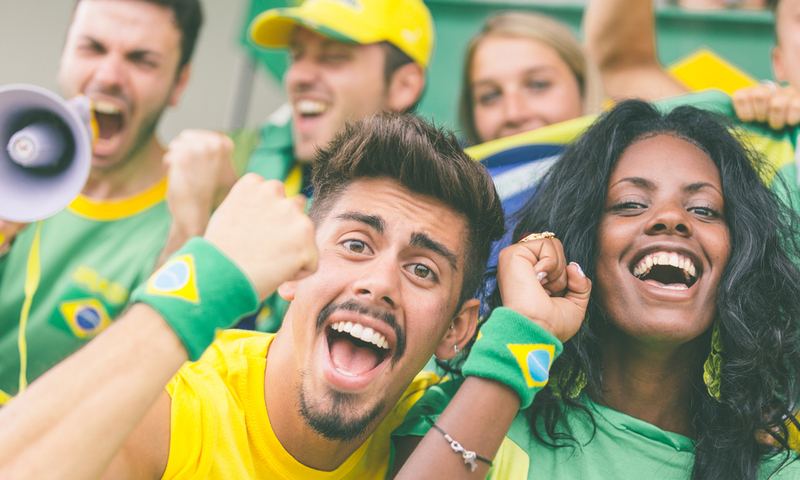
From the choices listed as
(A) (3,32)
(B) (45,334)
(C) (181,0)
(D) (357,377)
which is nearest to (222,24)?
(A) (3,32)

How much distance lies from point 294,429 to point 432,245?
515mm

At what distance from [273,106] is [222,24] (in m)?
0.60

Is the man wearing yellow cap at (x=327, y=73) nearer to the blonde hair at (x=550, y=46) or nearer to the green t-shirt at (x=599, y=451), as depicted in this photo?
the blonde hair at (x=550, y=46)

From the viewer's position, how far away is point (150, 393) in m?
1.08

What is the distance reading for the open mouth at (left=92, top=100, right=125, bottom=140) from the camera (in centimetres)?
277

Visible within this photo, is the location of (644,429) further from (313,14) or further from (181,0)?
(181,0)

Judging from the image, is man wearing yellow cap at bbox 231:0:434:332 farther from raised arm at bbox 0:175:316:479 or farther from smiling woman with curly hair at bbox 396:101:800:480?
raised arm at bbox 0:175:316:479

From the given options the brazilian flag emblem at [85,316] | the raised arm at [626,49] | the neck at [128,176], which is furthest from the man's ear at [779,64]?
the brazilian flag emblem at [85,316]

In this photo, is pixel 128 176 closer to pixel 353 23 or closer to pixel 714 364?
pixel 353 23

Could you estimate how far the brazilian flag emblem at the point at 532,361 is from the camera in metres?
1.46

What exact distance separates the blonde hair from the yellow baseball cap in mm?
261

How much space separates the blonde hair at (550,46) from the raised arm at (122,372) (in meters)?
2.16

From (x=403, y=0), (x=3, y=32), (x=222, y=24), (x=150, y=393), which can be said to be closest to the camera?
(x=150, y=393)

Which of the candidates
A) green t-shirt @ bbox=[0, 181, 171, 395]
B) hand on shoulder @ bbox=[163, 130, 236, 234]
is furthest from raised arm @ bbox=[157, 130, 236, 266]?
green t-shirt @ bbox=[0, 181, 171, 395]
